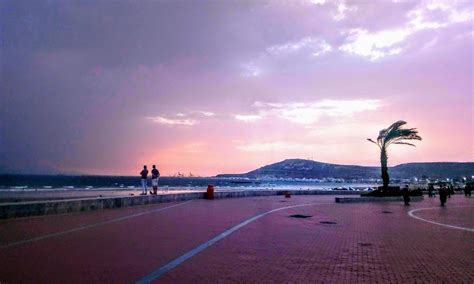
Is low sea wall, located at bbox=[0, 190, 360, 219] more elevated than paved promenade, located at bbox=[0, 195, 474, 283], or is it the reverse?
low sea wall, located at bbox=[0, 190, 360, 219]

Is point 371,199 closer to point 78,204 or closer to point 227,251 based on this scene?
point 78,204

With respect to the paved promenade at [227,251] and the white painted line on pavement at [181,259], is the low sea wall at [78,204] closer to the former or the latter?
the paved promenade at [227,251]

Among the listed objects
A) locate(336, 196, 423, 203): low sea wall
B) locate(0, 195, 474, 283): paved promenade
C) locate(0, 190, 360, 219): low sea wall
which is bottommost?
locate(0, 195, 474, 283): paved promenade

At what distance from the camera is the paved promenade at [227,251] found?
763 cm

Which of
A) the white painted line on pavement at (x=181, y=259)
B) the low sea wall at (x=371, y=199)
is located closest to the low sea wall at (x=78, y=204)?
the white painted line on pavement at (x=181, y=259)

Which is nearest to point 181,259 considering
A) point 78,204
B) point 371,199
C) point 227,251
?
point 227,251

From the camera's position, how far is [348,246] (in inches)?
434

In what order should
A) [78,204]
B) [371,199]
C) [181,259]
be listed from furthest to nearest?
[371,199] → [78,204] → [181,259]

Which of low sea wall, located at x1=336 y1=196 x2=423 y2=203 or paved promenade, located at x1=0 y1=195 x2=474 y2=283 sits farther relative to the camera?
low sea wall, located at x1=336 y1=196 x2=423 y2=203

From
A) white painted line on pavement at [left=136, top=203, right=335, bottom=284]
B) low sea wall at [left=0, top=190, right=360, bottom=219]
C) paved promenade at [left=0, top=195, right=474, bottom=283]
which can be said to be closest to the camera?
white painted line on pavement at [left=136, top=203, right=335, bottom=284]

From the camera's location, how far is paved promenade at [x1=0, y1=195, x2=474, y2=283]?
7.63m

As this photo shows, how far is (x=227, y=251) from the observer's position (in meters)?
10.0

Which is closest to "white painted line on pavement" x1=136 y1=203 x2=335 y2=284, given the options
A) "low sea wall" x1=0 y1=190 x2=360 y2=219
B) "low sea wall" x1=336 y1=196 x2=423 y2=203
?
"low sea wall" x1=0 y1=190 x2=360 y2=219

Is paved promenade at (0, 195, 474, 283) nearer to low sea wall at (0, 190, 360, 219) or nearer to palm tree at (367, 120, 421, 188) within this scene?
low sea wall at (0, 190, 360, 219)
